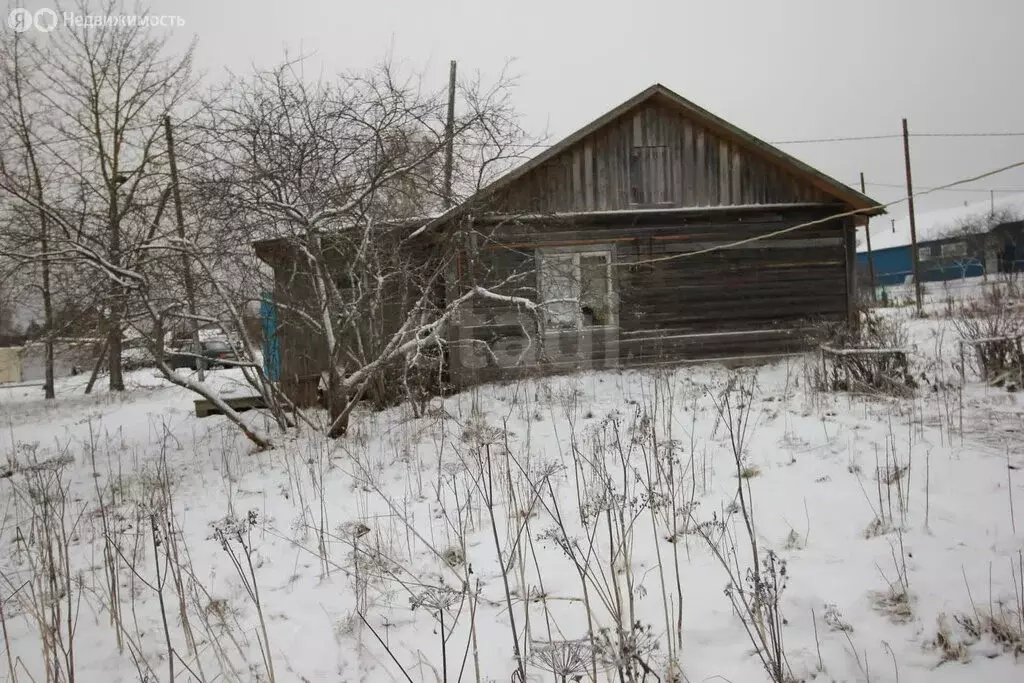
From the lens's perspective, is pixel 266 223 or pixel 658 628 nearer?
pixel 658 628

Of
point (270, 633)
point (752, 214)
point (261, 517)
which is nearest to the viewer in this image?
point (270, 633)

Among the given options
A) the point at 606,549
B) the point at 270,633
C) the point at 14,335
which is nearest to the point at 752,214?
the point at 606,549

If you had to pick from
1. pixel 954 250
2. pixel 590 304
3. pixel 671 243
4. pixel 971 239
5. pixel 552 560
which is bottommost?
pixel 552 560

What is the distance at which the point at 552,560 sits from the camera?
3.03 metres

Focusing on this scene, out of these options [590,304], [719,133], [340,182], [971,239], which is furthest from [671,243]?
[971,239]

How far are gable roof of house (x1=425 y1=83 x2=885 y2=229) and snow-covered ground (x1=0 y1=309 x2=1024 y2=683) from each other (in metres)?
5.45

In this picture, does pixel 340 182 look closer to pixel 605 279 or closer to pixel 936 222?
pixel 605 279

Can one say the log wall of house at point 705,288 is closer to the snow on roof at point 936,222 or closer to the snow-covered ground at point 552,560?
the snow-covered ground at point 552,560

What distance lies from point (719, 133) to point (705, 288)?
285 cm

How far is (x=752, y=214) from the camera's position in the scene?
1044 centimetres

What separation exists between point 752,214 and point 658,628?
380 inches

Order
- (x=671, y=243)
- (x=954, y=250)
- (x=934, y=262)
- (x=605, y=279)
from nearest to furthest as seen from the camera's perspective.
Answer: (x=605, y=279) < (x=671, y=243) < (x=954, y=250) < (x=934, y=262)

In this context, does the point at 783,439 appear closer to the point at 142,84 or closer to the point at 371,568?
the point at 371,568

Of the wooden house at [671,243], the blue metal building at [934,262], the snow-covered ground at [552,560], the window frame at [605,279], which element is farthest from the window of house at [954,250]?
the snow-covered ground at [552,560]
